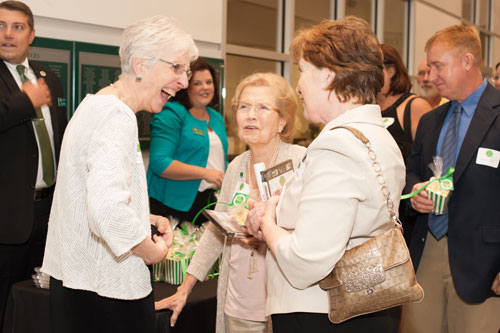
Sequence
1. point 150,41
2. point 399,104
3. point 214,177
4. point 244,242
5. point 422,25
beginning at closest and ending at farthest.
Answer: point 150,41, point 244,242, point 399,104, point 214,177, point 422,25

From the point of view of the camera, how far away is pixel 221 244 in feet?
7.56

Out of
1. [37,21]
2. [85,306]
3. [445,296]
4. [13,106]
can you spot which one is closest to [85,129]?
[85,306]

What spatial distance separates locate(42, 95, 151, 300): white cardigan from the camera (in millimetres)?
1445

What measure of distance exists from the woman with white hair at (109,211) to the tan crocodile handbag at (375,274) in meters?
0.62

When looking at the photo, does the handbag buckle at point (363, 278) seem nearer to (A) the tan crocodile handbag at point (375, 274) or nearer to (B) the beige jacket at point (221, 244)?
(A) the tan crocodile handbag at point (375, 274)

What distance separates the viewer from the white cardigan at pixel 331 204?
127cm

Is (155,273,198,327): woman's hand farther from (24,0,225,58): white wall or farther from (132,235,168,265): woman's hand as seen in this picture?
(24,0,225,58): white wall

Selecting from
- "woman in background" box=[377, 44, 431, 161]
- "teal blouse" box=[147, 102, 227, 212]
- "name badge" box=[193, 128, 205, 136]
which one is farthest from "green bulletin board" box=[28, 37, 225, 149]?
"woman in background" box=[377, 44, 431, 161]

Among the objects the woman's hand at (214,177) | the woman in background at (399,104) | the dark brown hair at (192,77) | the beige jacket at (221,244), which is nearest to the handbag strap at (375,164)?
the beige jacket at (221,244)

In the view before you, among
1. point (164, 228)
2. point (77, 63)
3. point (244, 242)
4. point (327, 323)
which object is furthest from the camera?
point (77, 63)

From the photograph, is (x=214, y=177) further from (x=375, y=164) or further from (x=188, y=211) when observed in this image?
(x=375, y=164)

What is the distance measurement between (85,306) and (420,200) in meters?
1.59

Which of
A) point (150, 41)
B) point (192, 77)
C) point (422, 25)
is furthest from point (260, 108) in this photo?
point (422, 25)

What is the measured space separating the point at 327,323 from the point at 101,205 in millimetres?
734
